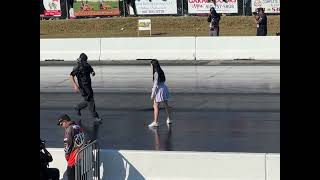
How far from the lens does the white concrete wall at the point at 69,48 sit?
Result: 94.4ft

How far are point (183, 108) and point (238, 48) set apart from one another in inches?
422

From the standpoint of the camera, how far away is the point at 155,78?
13805 mm

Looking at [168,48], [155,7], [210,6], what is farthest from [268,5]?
[168,48]

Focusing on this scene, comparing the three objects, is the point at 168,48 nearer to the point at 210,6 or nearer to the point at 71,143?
the point at 210,6

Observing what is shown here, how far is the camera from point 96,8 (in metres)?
43.3

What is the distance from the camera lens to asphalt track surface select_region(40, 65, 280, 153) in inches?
508

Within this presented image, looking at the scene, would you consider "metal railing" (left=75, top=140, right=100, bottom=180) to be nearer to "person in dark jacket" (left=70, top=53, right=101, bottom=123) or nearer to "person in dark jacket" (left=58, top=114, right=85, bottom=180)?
"person in dark jacket" (left=58, top=114, right=85, bottom=180)

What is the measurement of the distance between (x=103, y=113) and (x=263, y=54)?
1201 cm

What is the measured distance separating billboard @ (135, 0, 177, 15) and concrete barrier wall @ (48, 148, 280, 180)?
3263 centimetres

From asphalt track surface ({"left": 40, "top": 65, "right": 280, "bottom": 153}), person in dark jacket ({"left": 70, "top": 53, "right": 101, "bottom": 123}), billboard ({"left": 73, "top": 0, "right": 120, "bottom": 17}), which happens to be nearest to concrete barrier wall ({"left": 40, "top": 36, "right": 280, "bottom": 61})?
asphalt track surface ({"left": 40, "top": 65, "right": 280, "bottom": 153})
